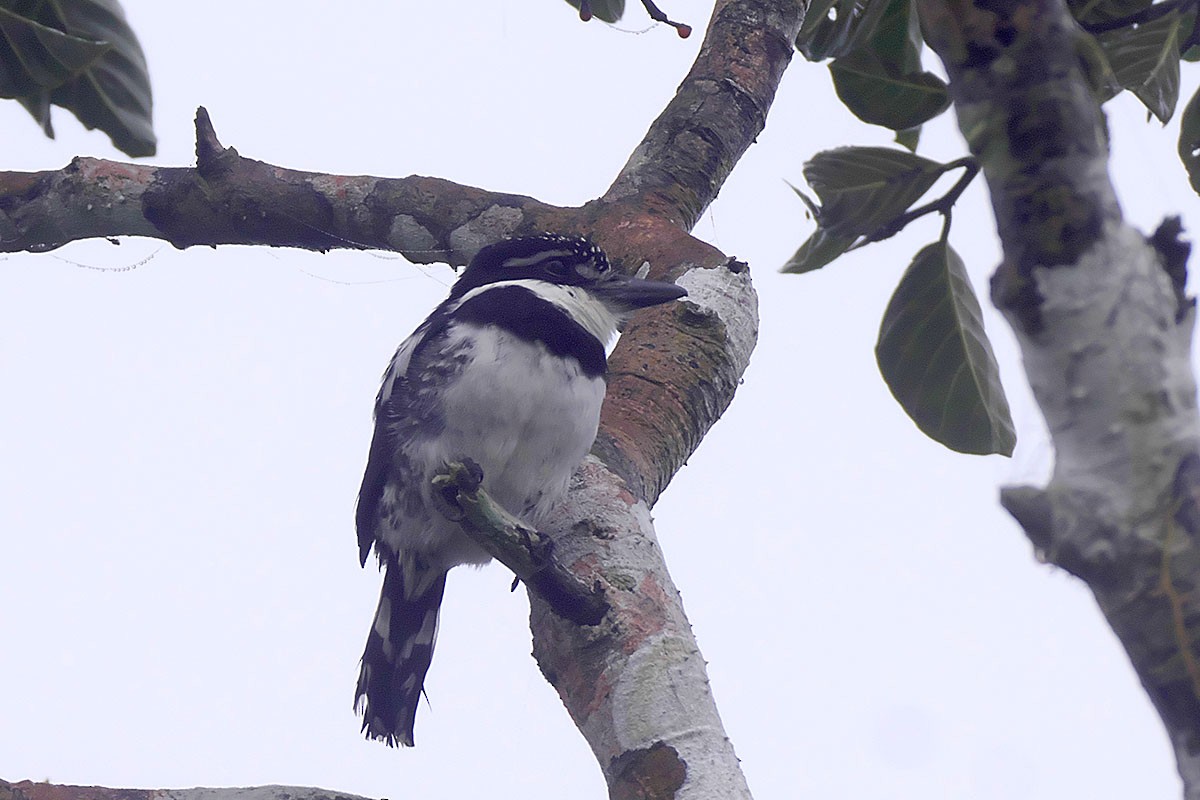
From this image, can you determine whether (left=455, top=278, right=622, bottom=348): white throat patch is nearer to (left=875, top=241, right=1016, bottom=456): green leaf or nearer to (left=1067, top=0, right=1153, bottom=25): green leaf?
(left=875, top=241, right=1016, bottom=456): green leaf

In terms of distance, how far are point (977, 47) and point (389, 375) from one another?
2212 millimetres

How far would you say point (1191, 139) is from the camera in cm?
175

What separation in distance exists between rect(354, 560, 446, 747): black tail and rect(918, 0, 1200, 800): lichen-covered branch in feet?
7.00

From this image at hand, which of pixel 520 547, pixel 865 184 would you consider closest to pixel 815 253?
pixel 865 184

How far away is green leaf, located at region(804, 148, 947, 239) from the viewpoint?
1.45 m

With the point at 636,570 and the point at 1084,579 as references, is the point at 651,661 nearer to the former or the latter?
the point at 636,570

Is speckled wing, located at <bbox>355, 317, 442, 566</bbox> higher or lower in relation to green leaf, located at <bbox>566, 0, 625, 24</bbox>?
lower

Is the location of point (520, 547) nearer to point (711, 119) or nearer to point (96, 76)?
point (96, 76)

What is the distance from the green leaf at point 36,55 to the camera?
153cm

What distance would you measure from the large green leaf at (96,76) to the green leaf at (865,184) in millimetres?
879

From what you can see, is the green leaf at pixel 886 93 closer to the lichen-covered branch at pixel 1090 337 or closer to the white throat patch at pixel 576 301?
the lichen-covered branch at pixel 1090 337

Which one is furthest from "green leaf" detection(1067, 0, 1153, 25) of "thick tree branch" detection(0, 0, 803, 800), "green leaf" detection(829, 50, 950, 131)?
"thick tree branch" detection(0, 0, 803, 800)

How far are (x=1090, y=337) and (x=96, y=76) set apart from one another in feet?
4.46

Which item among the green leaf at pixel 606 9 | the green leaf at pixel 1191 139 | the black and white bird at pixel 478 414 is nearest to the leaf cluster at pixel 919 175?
the green leaf at pixel 1191 139
